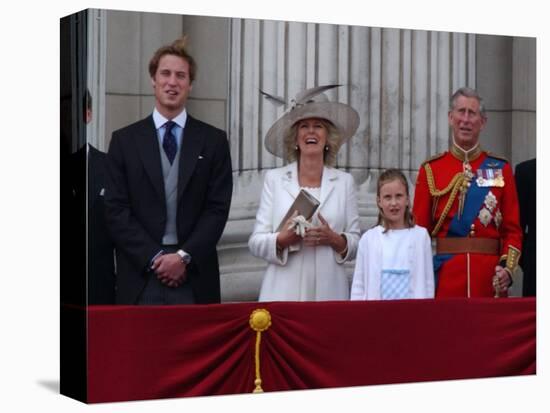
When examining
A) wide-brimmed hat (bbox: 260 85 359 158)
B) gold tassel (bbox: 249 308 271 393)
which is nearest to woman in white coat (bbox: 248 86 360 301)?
wide-brimmed hat (bbox: 260 85 359 158)

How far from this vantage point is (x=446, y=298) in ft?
39.4

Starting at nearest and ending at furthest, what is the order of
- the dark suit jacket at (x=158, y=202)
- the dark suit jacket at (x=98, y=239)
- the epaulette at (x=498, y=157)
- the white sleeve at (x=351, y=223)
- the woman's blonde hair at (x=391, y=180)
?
the dark suit jacket at (x=98, y=239), the dark suit jacket at (x=158, y=202), the white sleeve at (x=351, y=223), the woman's blonde hair at (x=391, y=180), the epaulette at (x=498, y=157)

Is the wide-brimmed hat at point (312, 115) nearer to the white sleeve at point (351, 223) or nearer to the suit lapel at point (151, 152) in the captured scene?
the white sleeve at point (351, 223)

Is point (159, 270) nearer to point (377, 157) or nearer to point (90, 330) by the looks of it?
point (90, 330)

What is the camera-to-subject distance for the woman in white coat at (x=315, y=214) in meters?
11.4

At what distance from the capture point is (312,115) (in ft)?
37.9

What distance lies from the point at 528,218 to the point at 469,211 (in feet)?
2.02

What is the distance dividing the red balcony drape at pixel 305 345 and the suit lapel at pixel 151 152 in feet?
2.87

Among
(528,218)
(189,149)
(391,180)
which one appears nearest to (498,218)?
(528,218)

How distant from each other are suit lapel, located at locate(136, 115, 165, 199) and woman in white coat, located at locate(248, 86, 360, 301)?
823 millimetres

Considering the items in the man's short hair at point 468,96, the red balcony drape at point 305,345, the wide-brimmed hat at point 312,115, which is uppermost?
the man's short hair at point 468,96

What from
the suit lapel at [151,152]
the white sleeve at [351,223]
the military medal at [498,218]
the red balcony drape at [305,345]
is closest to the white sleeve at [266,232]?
the red balcony drape at [305,345]

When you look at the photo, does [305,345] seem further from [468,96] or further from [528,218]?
[468,96]

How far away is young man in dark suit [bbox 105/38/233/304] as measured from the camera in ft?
35.8
